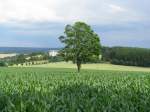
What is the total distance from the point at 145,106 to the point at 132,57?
81791 mm

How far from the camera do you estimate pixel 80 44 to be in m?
74.8

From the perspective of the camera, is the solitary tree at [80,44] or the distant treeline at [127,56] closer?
the solitary tree at [80,44]

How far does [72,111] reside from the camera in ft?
36.1

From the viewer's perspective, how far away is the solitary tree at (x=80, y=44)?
7362 cm

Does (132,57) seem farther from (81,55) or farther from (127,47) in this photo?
(81,55)

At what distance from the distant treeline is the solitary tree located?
17.8 metres

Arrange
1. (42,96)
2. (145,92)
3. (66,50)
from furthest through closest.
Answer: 1. (66,50)
2. (145,92)
3. (42,96)

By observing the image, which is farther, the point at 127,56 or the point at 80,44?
the point at 127,56

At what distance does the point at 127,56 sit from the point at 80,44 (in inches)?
827

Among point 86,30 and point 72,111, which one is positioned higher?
point 86,30

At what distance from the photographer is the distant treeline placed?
92125mm

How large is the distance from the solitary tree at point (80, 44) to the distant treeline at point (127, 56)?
58.3 feet

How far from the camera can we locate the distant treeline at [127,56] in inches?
3627

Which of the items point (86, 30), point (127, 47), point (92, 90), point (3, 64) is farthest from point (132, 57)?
point (92, 90)
